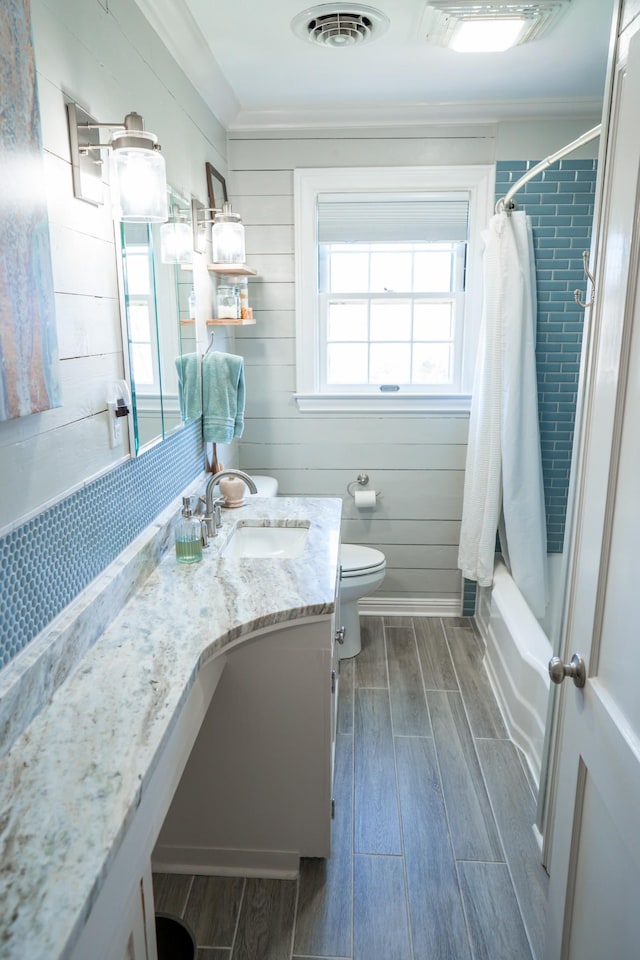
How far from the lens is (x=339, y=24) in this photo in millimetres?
2088

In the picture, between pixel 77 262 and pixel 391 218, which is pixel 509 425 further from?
pixel 77 262

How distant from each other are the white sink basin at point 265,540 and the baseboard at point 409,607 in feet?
4.33

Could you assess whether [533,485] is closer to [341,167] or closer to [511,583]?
[511,583]

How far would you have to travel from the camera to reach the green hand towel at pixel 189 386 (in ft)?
7.40

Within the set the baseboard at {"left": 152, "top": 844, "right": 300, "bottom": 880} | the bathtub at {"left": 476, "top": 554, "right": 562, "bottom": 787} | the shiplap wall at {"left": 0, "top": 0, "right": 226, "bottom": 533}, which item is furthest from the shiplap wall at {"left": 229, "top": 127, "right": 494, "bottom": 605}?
the baseboard at {"left": 152, "top": 844, "right": 300, "bottom": 880}

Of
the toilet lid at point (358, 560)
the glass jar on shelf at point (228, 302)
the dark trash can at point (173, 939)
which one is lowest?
the dark trash can at point (173, 939)

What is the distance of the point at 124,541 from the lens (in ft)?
5.67

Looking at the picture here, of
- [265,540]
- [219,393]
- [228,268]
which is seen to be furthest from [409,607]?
[228,268]

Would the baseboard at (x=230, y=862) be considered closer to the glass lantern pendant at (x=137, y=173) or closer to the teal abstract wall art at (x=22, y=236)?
the teal abstract wall art at (x=22, y=236)

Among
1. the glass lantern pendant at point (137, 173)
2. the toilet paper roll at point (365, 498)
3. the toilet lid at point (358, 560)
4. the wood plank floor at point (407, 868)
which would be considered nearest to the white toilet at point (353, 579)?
the toilet lid at point (358, 560)

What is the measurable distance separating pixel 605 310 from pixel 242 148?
2.44 metres

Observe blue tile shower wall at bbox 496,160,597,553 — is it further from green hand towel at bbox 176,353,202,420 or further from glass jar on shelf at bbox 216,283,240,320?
green hand towel at bbox 176,353,202,420

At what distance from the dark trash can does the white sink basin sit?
3.45 feet

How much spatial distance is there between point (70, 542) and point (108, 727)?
431 millimetres
